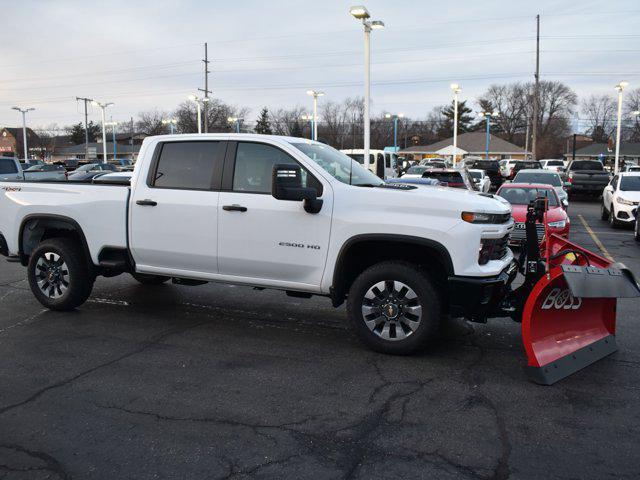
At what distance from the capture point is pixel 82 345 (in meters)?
5.72

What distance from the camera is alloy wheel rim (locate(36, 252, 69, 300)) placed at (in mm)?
6828

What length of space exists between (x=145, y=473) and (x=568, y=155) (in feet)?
358

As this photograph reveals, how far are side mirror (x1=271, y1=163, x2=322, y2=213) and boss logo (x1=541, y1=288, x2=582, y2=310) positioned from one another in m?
2.14

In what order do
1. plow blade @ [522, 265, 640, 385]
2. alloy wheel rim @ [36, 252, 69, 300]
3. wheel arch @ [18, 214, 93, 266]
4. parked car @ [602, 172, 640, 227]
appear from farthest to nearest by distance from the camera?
parked car @ [602, 172, 640, 227] → alloy wheel rim @ [36, 252, 69, 300] → wheel arch @ [18, 214, 93, 266] → plow blade @ [522, 265, 640, 385]

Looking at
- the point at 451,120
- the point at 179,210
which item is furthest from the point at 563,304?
the point at 451,120

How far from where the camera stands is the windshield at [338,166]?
18.8ft

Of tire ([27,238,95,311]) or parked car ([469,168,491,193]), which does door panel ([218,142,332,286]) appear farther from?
parked car ([469,168,491,193])

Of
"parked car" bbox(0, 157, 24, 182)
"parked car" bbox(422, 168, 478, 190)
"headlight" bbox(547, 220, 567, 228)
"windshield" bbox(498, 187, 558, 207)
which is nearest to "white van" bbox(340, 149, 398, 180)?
"parked car" bbox(422, 168, 478, 190)

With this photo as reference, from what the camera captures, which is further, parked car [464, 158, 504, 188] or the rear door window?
parked car [464, 158, 504, 188]

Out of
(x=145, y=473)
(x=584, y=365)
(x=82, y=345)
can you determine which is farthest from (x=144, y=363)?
(x=584, y=365)

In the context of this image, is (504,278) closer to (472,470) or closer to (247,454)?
(472,470)

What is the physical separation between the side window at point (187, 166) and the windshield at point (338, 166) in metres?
0.94

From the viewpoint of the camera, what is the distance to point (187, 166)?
6180 mm

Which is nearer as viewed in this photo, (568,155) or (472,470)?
(472,470)
